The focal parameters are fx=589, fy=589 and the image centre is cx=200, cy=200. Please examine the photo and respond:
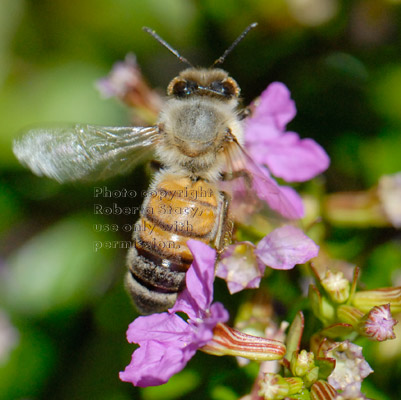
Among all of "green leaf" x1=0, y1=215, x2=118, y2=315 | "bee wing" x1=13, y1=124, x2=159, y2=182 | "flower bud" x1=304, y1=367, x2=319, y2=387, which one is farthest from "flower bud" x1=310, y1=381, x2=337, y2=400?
"green leaf" x1=0, y1=215, x2=118, y2=315

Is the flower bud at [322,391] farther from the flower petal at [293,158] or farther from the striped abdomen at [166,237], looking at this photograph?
the flower petal at [293,158]

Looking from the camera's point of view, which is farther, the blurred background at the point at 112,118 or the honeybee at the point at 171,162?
the blurred background at the point at 112,118

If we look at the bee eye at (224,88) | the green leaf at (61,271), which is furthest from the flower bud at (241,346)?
the green leaf at (61,271)

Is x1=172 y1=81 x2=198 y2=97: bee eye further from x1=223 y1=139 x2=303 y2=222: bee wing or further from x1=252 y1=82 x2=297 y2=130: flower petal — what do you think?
x1=252 y1=82 x2=297 y2=130: flower petal

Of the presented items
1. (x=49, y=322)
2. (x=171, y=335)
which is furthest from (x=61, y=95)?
(x=171, y=335)

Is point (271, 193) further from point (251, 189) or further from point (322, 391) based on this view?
point (322, 391)
